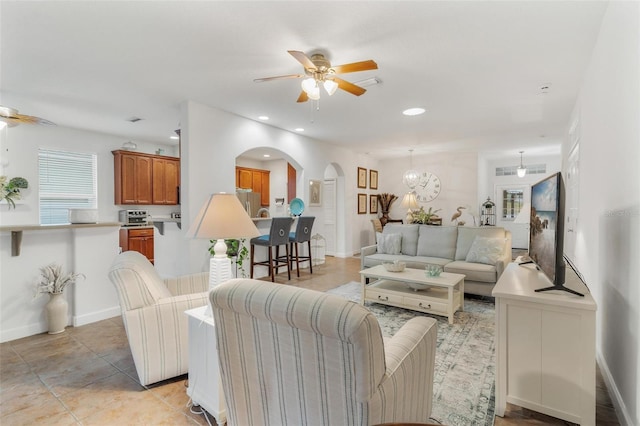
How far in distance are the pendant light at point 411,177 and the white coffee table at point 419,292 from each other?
4399 mm

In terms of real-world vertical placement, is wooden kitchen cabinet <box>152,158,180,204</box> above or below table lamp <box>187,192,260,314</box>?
above

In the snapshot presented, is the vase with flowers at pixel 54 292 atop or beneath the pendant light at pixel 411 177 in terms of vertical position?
beneath

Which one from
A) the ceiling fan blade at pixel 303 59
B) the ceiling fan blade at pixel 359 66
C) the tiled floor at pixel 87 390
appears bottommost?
the tiled floor at pixel 87 390

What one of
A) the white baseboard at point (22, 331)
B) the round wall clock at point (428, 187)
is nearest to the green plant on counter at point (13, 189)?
the white baseboard at point (22, 331)

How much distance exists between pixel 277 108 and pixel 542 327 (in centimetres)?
355

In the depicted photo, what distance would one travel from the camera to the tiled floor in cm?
180

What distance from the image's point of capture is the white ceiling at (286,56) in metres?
2.02

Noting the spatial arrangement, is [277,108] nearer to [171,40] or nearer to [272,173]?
[171,40]

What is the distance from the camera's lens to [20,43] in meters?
2.36

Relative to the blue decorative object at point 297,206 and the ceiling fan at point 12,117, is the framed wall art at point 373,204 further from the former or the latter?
the ceiling fan at point 12,117

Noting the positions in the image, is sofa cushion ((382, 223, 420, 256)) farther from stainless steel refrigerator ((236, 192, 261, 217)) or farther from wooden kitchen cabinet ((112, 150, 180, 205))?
wooden kitchen cabinet ((112, 150, 180, 205))

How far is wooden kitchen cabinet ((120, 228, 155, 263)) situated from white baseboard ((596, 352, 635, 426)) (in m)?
6.15

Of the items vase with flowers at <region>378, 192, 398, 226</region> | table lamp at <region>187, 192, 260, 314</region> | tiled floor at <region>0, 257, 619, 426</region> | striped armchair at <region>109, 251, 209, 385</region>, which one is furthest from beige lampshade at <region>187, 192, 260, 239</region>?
vase with flowers at <region>378, 192, 398, 226</region>

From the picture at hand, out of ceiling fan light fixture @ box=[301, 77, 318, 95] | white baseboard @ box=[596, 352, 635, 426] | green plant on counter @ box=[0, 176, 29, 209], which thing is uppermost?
ceiling fan light fixture @ box=[301, 77, 318, 95]
